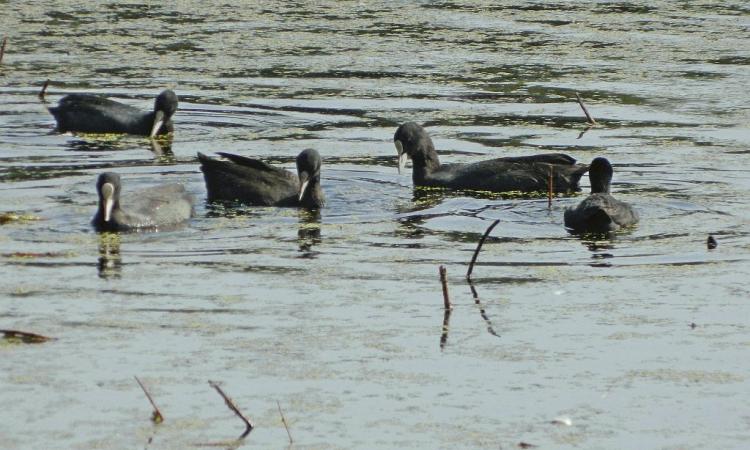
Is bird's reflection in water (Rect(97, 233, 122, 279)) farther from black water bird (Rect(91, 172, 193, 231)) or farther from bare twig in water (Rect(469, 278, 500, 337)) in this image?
bare twig in water (Rect(469, 278, 500, 337))

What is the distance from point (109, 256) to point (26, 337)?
2275 millimetres

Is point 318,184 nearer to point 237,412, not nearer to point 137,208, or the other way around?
point 137,208

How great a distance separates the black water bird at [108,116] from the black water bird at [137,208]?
Answer: 370 centimetres

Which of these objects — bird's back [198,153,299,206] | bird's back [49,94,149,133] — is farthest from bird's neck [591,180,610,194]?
bird's back [49,94,149,133]

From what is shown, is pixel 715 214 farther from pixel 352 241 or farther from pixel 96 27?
pixel 96 27

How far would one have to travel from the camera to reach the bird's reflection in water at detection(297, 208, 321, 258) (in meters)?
10.5

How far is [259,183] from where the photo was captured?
40.3ft

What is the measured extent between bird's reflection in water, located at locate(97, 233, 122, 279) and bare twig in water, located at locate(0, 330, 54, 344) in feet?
5.03

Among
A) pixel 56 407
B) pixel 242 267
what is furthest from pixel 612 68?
pixel 56 407

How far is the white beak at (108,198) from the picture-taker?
10.9 m

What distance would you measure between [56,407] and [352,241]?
163 inches

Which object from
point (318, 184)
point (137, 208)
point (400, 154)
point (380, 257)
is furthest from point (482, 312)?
point (400, 154)

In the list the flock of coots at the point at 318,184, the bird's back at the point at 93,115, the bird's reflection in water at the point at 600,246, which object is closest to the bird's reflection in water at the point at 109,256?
the flock of coots at the point at 318,184

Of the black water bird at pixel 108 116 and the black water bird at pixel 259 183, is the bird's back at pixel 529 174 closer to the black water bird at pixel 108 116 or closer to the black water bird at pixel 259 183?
the black water bird at pixel 259 183
